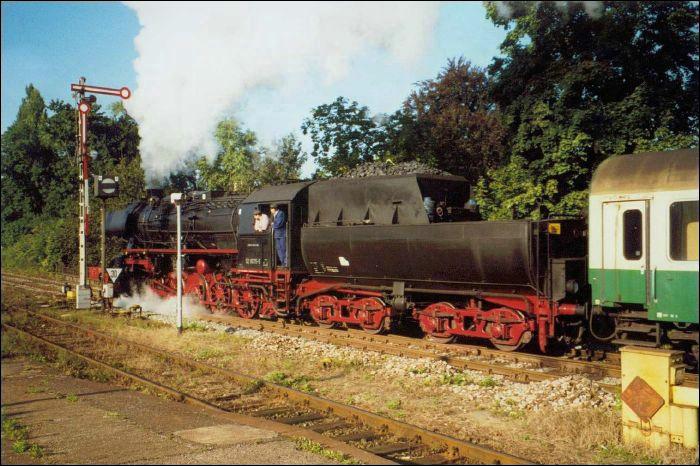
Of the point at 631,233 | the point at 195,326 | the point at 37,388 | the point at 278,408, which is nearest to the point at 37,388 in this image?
the point at 37,388

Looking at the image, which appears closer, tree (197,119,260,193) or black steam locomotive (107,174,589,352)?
black steam locomotive (107,174,589,352)

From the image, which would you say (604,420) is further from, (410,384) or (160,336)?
(160,336)

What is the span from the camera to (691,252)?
893 centimetres

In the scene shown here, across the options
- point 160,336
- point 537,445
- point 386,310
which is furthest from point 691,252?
point 160,336

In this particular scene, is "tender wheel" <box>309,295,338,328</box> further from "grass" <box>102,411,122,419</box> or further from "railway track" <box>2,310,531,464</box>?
"grass" <box>102,411,122,419</box>

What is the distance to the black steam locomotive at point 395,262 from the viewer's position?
11.1m

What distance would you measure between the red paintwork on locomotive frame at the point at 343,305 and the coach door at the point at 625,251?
1.11 m

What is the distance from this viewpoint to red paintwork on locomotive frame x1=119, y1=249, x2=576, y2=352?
37.5ft

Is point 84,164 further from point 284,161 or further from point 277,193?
point 284,161

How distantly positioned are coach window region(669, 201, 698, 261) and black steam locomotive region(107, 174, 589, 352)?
198 cm

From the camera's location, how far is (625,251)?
32.0ft

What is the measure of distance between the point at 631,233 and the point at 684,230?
0.87 meters

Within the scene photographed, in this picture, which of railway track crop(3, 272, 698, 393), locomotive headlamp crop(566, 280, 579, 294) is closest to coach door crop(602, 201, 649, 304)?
locomotive headlamp crop(566, 280, 579, 294)

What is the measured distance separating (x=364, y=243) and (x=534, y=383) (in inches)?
204
